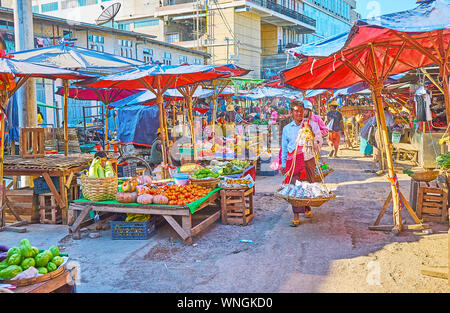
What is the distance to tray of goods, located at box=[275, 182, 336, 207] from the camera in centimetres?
582

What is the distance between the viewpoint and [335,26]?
2530 inches

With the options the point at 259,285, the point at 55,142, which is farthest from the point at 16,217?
the point at 55,142

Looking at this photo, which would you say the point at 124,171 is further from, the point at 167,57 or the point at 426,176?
the point at 167,57

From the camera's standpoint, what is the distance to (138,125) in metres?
15.5

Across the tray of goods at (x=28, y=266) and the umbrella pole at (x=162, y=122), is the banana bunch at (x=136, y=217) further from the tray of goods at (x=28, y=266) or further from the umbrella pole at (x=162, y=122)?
the tray of goods at (x=28, y=266)

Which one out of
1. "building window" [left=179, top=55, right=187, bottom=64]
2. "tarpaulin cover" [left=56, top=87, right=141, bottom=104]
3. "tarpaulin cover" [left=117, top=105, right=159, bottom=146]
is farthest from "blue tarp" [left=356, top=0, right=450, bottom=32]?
"building window" [left=179, top=55, right=187, bottom=64]

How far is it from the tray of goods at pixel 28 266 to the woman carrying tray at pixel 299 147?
397cm

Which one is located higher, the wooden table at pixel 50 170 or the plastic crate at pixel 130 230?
the wooden table at pixel 50 170

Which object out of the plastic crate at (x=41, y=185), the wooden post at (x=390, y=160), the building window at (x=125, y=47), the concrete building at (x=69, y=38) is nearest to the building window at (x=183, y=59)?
the concrete building at (x=69, y=38)

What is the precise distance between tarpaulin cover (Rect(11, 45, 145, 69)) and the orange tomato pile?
11.7ft

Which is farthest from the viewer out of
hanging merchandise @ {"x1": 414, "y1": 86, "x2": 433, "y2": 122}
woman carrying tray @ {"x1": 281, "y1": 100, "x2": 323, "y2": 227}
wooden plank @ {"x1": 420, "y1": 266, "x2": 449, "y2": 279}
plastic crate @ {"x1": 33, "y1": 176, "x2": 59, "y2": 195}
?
hanging merchandise @ {"x1": 414, "y1": 86, "x2": 433, "y2": 122}

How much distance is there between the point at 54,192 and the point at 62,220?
54cm

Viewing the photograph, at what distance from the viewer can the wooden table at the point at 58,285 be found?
10.1 feet

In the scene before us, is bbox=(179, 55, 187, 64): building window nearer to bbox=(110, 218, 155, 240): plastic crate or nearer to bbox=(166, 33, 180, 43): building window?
bbox=(166, 33, 180, 43): building window
